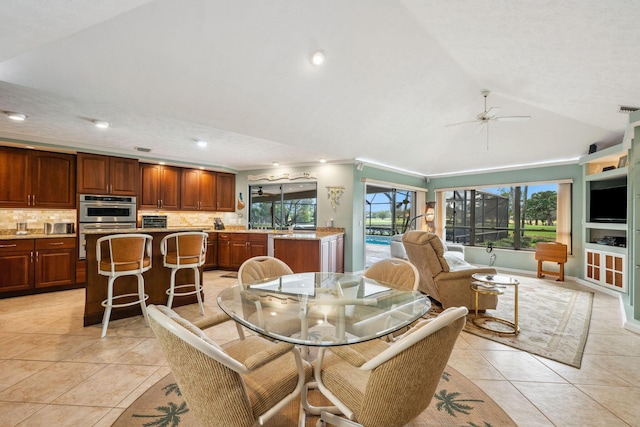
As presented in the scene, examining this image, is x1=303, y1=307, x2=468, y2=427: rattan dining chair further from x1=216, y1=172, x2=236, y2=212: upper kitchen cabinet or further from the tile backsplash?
x1=216, y1=172, x2=236, y2=212: upper kitchen cabinet

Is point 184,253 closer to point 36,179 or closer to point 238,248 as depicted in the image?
point 238,248

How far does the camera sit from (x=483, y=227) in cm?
687

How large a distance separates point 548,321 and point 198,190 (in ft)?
21.0

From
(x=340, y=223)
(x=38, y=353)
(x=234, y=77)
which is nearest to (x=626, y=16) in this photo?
(x=234, y=77)

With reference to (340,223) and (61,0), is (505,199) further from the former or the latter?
(61,0)

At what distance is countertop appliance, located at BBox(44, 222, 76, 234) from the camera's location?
4.46 meters

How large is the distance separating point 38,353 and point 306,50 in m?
3.75

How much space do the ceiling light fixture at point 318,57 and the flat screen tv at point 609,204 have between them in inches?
206

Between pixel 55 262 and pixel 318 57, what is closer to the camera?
pixel 318 57

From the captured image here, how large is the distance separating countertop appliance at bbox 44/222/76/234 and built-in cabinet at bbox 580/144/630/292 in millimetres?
8842

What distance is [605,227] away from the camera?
460cm

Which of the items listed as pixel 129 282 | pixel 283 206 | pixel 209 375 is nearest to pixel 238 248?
pixel 283 206

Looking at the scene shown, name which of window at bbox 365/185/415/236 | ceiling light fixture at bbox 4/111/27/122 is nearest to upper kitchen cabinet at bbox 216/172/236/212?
ceiling light fixture at bbox 4/111/27/122

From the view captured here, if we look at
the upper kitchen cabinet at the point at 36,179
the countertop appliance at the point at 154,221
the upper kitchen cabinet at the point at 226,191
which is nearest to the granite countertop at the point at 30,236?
the upper kitchen cabinet at the point at 36,179
